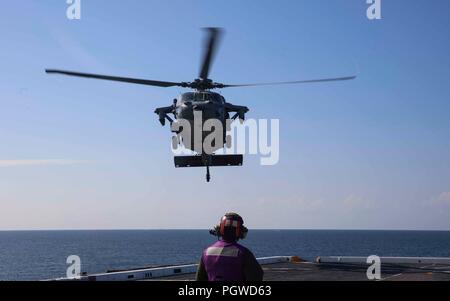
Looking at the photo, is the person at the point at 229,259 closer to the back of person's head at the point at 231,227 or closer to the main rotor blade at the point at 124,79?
the back of person's head at the point at 231,227

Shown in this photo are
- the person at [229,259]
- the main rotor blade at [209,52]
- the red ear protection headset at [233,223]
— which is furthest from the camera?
the main rotor blade at [209,52]

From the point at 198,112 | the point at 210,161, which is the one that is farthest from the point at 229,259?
the point at 210,161

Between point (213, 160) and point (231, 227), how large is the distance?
18681 millimetres

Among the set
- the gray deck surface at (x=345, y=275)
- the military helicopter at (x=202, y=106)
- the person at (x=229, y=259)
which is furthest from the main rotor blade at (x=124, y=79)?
the person at (x=229, y=259)

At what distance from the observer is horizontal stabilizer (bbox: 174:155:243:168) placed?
24375 mm

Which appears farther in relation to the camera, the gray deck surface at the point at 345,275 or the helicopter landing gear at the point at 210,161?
the gray deck surface at the point at 345,275

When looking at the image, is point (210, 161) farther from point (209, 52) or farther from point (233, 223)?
point (233, 223)

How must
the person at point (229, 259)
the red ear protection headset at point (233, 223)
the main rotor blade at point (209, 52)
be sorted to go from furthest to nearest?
the main rotor blade at point (209, 52) < the red ear protection headset at point (233, 223) < the person at point (229, 259)

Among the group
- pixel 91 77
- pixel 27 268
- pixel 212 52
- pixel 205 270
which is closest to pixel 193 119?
pixel 212 52

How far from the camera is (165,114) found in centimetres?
2558

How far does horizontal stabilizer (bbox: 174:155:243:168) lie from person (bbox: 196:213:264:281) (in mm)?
18452

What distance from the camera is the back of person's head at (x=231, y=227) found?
5.71m
